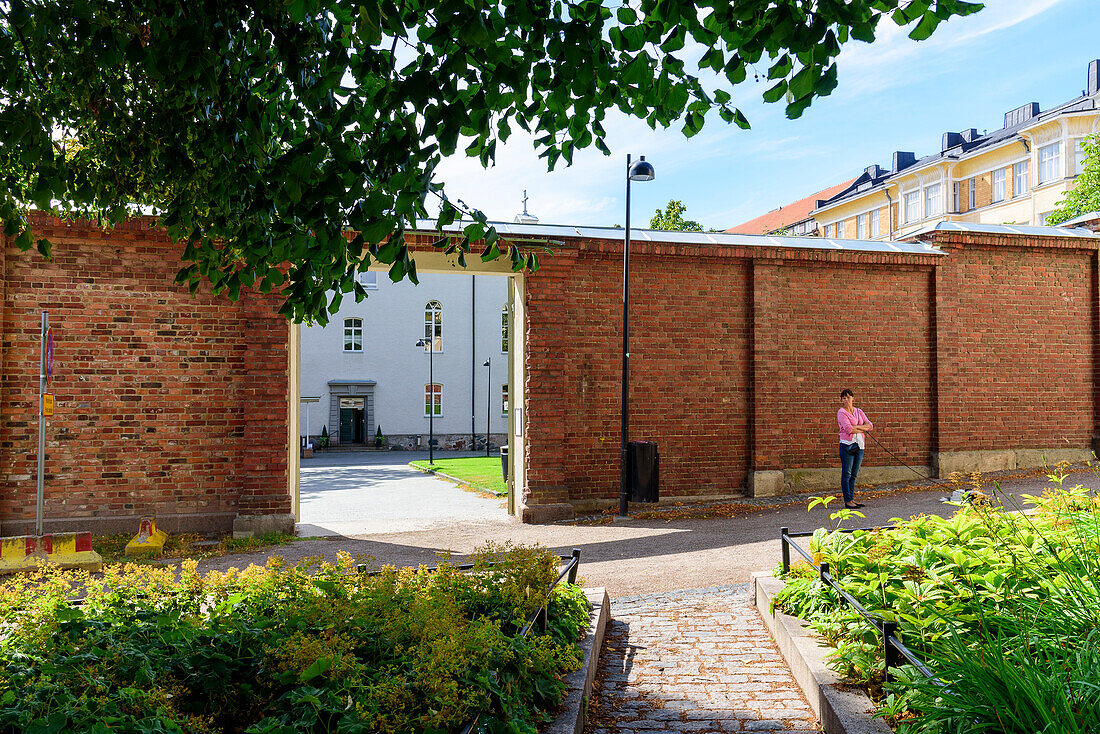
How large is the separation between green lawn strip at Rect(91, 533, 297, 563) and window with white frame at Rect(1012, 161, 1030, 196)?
42.7 meters

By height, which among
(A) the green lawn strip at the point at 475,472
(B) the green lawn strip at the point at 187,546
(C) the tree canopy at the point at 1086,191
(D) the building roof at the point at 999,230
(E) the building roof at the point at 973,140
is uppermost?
(E) the building roof at the point at 973,140

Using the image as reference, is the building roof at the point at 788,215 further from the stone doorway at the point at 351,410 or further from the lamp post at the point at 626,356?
the lamp post at the point at 626,356

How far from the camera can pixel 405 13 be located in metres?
3.36

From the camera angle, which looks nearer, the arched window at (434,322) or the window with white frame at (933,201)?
the arched window at (434,322)

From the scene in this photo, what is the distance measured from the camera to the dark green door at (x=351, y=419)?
40094 mm

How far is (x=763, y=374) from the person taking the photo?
13320 millimetres

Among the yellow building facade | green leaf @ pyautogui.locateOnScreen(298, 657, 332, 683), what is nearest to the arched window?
the yellow building facade

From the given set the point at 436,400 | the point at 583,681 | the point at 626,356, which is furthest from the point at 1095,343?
the point at 436,400

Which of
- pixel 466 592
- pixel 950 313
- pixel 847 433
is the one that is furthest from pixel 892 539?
pixel 950 313

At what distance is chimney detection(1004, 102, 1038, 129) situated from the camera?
4428 cm

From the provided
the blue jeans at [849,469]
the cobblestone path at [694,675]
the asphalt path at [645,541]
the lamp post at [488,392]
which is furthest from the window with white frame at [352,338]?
the cobblestone path at [694,675]

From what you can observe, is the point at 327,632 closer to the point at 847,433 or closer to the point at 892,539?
the point at 892,539

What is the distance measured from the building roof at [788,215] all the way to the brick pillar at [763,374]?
47488mm

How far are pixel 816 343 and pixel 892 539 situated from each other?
9034mm
